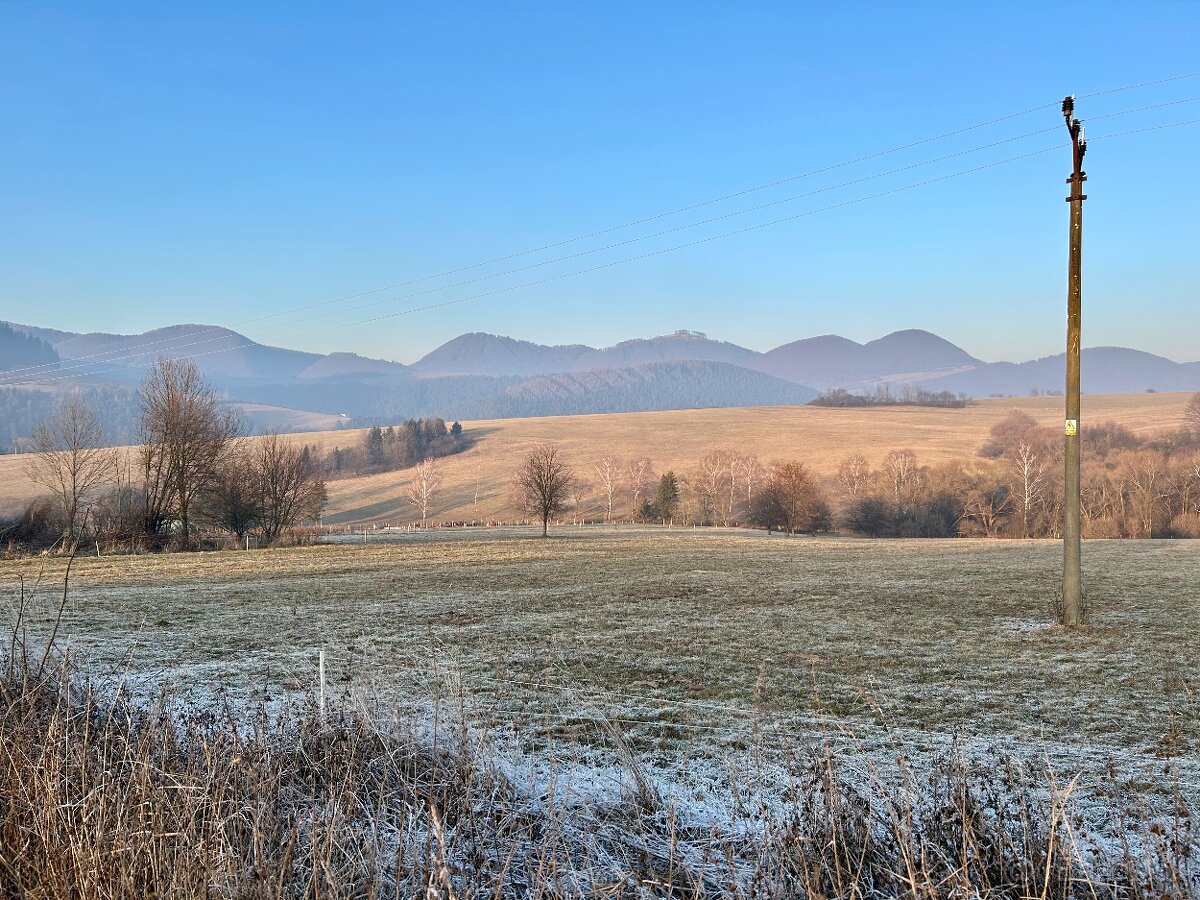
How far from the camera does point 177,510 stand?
48.8m

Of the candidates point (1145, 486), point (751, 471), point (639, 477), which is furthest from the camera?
point (639, 477)

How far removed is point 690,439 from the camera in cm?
13125

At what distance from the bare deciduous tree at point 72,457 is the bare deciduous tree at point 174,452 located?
8.31 feet

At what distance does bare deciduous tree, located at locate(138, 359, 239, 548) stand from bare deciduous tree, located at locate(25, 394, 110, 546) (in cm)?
253

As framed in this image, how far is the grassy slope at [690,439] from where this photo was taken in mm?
105250

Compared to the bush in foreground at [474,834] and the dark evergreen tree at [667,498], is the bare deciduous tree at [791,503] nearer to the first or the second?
the dark evergreen tree at [667,498]

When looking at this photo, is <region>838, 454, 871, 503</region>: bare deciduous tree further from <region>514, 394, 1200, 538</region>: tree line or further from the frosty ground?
the frosty ground

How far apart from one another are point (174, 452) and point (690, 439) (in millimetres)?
91352

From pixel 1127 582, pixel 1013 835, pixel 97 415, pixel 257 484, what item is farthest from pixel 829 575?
pixel 97 415

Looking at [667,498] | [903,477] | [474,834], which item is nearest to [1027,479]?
[903,477]

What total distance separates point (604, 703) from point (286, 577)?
23413mm

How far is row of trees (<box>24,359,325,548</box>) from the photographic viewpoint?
4666 centimetres

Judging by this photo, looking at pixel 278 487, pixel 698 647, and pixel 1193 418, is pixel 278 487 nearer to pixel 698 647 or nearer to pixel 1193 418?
pixel 698 647

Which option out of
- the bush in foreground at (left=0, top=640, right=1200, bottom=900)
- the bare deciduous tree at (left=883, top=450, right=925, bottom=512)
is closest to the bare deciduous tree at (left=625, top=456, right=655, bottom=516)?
the bare deciduous tree at (left=883, top=450, right=925, bottom=512)
